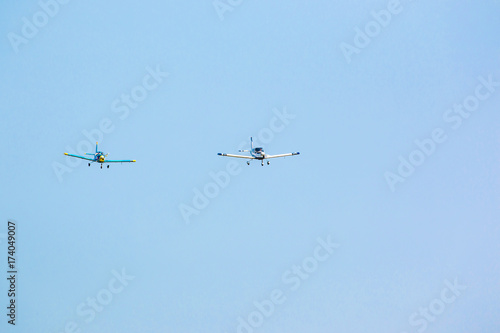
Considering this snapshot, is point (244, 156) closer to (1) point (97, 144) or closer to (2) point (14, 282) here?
(1) point (97, 144)

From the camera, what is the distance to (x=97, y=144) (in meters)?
182

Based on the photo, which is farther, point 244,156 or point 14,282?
point 244,156

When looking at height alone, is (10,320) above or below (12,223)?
below

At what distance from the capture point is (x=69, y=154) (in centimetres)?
17838

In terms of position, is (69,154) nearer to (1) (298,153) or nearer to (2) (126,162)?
(2) (126,162)

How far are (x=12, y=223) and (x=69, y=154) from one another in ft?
58.2

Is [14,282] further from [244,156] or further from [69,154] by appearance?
[244,156]

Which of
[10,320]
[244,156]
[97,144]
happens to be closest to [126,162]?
[97,144]

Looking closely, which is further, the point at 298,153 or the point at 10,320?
the point at 298,153

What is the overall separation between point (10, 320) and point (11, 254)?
1157cm

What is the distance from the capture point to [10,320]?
546 feet

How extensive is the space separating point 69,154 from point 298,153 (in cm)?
4418

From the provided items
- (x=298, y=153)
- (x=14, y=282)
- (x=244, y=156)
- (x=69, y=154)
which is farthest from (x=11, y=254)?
(x=298, y=153)

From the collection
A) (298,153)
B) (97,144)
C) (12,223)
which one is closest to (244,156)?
(298,153)
